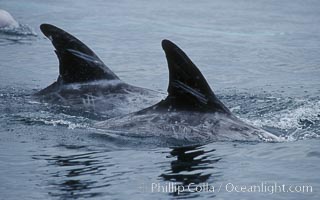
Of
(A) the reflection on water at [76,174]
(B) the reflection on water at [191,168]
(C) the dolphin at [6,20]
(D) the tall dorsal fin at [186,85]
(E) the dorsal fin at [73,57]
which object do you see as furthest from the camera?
(C) the dolphin at [6,20]

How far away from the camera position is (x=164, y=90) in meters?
14.8

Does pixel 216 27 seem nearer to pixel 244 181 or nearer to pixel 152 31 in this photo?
pixel 152 31

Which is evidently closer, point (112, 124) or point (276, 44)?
point (112, 124)

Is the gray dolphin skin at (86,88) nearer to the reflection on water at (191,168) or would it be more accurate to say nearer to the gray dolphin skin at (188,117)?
the gray dolphin skin at (188,117)

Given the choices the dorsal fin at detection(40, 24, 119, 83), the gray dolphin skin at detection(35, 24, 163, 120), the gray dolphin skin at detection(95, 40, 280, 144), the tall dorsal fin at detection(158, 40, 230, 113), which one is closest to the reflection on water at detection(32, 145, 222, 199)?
the gray dolphin skin at detection(95, 40, 280, 144)

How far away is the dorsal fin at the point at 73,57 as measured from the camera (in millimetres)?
11773

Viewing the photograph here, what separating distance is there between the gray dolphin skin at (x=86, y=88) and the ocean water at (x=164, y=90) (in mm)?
322

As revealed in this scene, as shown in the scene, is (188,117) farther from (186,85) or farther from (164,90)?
(164,90)

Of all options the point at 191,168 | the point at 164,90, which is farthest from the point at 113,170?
the point at 164,90

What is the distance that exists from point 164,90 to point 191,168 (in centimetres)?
641

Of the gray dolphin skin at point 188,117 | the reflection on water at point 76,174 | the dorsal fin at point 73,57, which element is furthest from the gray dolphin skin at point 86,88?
the reflection on water at point 76,174

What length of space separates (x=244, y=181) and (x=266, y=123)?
325 centimetres

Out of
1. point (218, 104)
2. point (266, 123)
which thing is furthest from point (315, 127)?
point (218, 104)

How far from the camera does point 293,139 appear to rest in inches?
400
